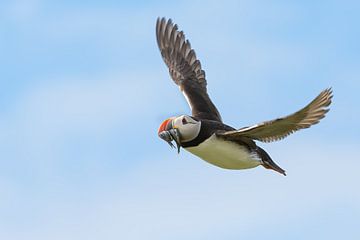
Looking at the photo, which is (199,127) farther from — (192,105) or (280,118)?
(192,105)

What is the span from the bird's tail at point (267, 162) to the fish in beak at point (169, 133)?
51.3 inches

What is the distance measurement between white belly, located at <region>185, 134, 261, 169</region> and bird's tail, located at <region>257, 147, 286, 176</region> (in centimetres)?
16

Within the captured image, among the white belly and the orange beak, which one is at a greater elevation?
the orange beak

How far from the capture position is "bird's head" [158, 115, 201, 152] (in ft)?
50.0

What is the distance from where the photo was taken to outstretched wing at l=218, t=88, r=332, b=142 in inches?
563

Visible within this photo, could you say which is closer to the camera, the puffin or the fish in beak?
the puffin

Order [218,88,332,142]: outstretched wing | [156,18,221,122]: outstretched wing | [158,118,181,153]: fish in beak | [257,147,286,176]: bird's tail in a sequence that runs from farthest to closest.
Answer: [156,18,221,122]: outstretched wing < [257,147,286,176]: bird's tail < [158,118,181,153]: fish in beak < [218,88,332,142]: outstretched wing

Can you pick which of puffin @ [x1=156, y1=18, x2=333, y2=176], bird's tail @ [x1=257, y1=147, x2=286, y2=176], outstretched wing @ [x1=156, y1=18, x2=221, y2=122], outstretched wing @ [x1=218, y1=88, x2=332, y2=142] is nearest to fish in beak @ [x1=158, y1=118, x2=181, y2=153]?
puffin @ [x1=156, y1=18, x2=333, y2=176]

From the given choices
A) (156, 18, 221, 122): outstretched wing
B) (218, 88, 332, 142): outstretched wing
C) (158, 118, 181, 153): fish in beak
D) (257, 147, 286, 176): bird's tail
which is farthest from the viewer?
(156, 18, 221, 122): outstretched wing

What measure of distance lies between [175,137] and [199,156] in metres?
0.50

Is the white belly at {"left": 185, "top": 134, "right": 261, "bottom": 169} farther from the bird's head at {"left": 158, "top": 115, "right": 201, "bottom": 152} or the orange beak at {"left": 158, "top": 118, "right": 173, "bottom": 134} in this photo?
the orange beak at {"left": 158, "top": 118, "right": 173, "bottom": 134}

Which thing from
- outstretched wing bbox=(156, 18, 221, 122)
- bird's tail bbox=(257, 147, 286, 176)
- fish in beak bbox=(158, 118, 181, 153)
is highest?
outstretched wing bbox=(156, 18, 221, 122)

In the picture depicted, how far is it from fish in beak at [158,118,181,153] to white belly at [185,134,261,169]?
26 cm

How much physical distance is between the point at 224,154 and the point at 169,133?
0.84 metres
